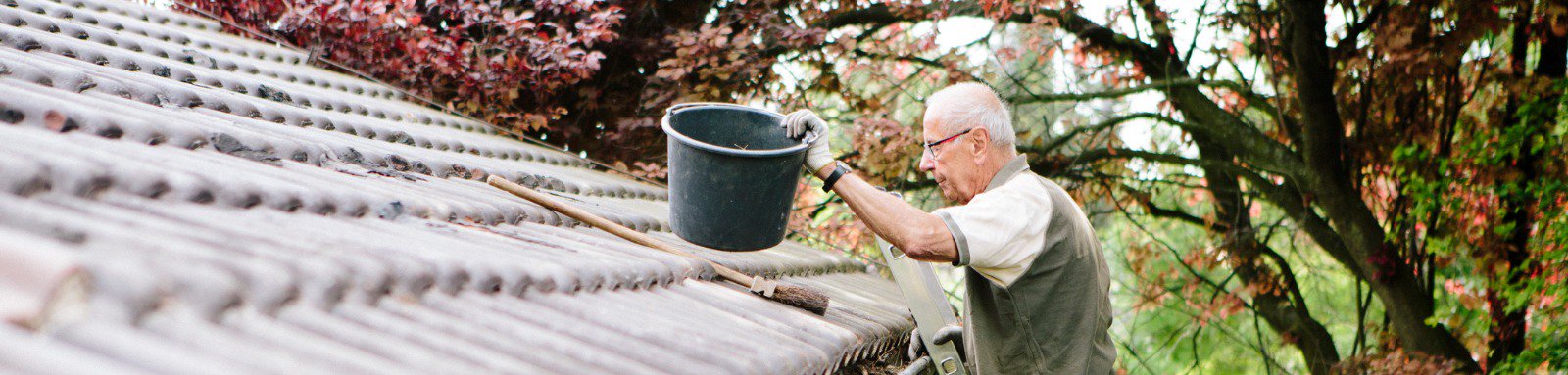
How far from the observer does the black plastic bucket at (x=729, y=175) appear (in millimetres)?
2436

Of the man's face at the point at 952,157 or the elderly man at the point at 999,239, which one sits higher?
the man's face at the point at 952,157

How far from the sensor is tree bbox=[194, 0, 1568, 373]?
17.3 ft

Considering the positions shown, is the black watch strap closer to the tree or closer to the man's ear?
the man's ear

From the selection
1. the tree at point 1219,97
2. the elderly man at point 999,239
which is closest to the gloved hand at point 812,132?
the elderly man at point 999,239

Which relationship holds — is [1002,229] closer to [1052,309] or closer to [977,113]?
[1052,309]

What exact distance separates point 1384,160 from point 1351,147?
251 millimetres

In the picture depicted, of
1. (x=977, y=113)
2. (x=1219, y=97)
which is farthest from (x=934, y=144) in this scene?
(x=1219, y=97)

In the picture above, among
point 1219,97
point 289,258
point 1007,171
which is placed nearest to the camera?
point 289,258

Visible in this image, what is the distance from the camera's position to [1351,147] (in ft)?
21.3

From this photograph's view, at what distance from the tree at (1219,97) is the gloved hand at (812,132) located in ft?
9.23

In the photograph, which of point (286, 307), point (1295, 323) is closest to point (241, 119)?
point (286, 307)

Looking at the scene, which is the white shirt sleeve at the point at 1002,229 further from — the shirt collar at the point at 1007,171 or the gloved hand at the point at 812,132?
the gloved hand at the point at 812,132

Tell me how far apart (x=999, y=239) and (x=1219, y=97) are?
539 centimetres

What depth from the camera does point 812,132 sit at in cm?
263
